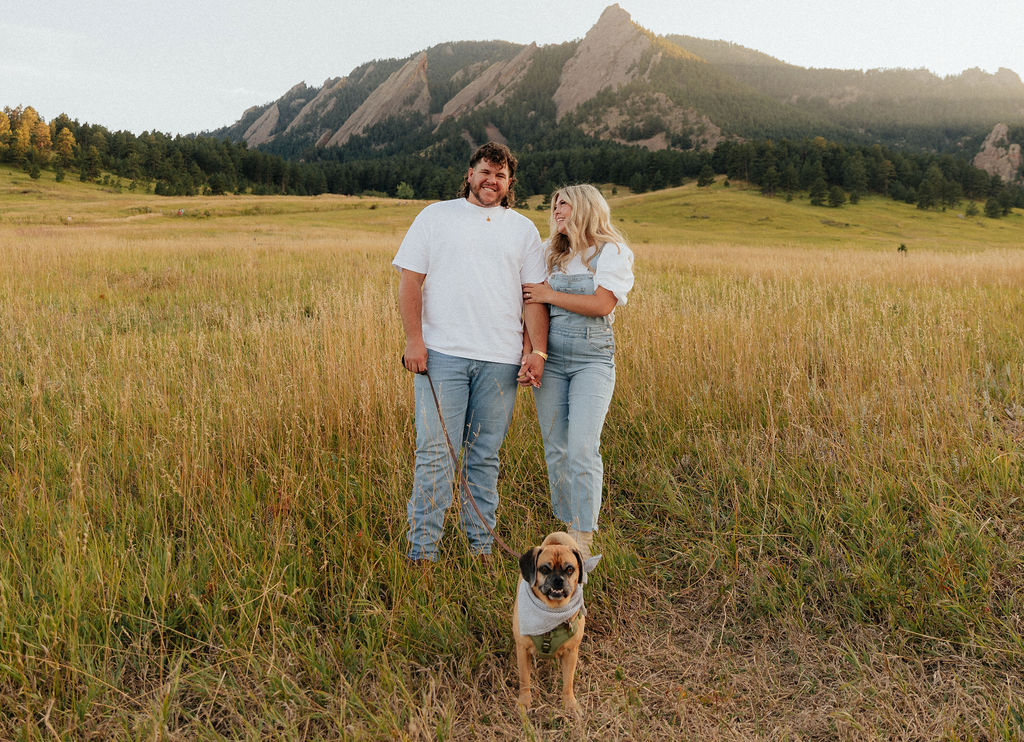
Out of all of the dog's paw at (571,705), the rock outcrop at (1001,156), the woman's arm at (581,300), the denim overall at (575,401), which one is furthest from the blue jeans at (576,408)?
the rock outcrop at (1001,156)

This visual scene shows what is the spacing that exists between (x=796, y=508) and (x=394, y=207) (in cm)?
5521

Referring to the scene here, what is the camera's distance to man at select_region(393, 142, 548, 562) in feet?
10.2

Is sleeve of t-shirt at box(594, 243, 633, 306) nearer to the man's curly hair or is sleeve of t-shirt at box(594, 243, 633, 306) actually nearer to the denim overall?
the denim overall

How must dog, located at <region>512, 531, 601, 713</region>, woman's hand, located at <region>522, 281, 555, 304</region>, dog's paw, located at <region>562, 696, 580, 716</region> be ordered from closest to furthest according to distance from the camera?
dog, located at <region>512, 531, 601, 713</region>
dog's paw, located at <region>562, 696, 580, 716</region>
woman's hand, located at <region>522, 281, 555, 304</region>

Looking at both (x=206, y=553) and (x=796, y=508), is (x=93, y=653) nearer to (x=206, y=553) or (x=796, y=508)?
(x=206, y=553)

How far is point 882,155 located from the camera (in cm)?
7725

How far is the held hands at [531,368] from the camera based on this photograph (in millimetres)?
3199

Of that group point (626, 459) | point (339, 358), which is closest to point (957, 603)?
point (626, 459)

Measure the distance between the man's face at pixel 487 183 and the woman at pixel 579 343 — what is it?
0.41 meters

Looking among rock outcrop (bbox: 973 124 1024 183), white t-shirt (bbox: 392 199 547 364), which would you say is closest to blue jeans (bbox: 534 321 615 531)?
white t-shirt (bbox: 392 199 547 364)

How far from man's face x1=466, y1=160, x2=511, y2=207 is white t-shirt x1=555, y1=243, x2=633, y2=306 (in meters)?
0.62

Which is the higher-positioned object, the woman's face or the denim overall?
the woman's face

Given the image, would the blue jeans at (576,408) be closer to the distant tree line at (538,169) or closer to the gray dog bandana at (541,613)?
the gray dog bandana at (541,613)

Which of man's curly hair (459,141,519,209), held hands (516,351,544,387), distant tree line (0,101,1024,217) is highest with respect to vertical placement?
distant tree line (0,101,1024,217)
